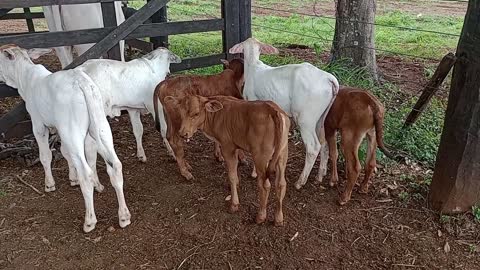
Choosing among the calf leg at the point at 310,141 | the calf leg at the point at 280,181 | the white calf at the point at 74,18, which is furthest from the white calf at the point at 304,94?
the white calf at the point at 74,18

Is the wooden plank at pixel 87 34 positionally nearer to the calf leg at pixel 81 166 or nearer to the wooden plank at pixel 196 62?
the wooden plank at pixel 196 62


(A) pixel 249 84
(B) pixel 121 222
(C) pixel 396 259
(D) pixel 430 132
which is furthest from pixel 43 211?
(D) pixel 430 132

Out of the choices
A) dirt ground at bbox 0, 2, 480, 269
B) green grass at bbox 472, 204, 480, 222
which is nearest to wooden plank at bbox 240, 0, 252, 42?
dirt ground at bbox 0, 2, 480, 269

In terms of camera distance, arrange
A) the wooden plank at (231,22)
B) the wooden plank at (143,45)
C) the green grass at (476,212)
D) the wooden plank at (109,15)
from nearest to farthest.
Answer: the green grass at (476,212)
the wooden plank at (109,15)
the wooden plank at (231,22)
the wooden plank at (143,45)

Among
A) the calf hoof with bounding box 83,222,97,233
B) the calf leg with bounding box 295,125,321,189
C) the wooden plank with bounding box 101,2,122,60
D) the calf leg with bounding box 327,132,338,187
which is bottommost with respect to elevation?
the calf hoof with bounding box 83,222,97,233

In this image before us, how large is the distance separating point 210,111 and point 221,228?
0.97 m

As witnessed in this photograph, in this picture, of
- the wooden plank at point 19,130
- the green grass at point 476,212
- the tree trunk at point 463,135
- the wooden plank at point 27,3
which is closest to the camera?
the tree trunk at point 463,135

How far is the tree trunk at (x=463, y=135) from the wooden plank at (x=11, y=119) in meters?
4.17

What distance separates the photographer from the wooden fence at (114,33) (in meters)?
4.64

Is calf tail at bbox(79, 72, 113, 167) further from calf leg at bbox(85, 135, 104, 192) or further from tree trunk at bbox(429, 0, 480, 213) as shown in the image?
tree trunk at bbox(429, 0, 480, 213)

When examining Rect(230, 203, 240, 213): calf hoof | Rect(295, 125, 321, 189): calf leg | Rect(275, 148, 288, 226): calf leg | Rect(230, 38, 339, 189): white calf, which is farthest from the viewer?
Rect(295, 125, 321, 189): calf leg

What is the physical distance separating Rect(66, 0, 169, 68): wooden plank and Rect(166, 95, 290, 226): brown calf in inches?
57.0

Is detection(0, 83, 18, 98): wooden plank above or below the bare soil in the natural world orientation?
above

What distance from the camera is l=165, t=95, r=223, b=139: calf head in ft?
12.4
